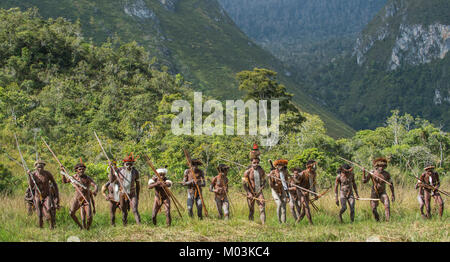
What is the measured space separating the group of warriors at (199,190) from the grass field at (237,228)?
0.32 meters

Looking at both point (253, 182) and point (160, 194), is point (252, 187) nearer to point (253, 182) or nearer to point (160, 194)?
point (253, 182)

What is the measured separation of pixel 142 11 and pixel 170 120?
113275 mm

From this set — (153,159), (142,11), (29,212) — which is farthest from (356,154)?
(142,11)

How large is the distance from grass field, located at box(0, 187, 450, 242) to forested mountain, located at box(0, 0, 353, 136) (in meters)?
85.5

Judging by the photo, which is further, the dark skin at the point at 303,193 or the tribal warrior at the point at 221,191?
the tribal warrior at the point at 221,191

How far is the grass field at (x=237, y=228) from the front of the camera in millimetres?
8289

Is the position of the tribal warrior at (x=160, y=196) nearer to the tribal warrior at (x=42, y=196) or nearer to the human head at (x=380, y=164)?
the tribal warrior at (x=42, y=196)

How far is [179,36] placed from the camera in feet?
→ 465

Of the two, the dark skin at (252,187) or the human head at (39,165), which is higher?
the human head at (39,165)

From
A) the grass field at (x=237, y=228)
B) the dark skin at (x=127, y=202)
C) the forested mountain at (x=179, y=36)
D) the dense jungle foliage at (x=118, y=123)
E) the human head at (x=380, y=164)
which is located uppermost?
the forested mountain at (x=179, y=36)

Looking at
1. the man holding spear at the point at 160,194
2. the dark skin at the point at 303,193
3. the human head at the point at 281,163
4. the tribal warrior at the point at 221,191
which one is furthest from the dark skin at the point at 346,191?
the man holding spear at the point at 160,194

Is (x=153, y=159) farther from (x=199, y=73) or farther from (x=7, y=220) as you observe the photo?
(x=199, y=73)

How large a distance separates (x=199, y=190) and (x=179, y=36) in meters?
136

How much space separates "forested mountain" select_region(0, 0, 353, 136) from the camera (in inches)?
4107
